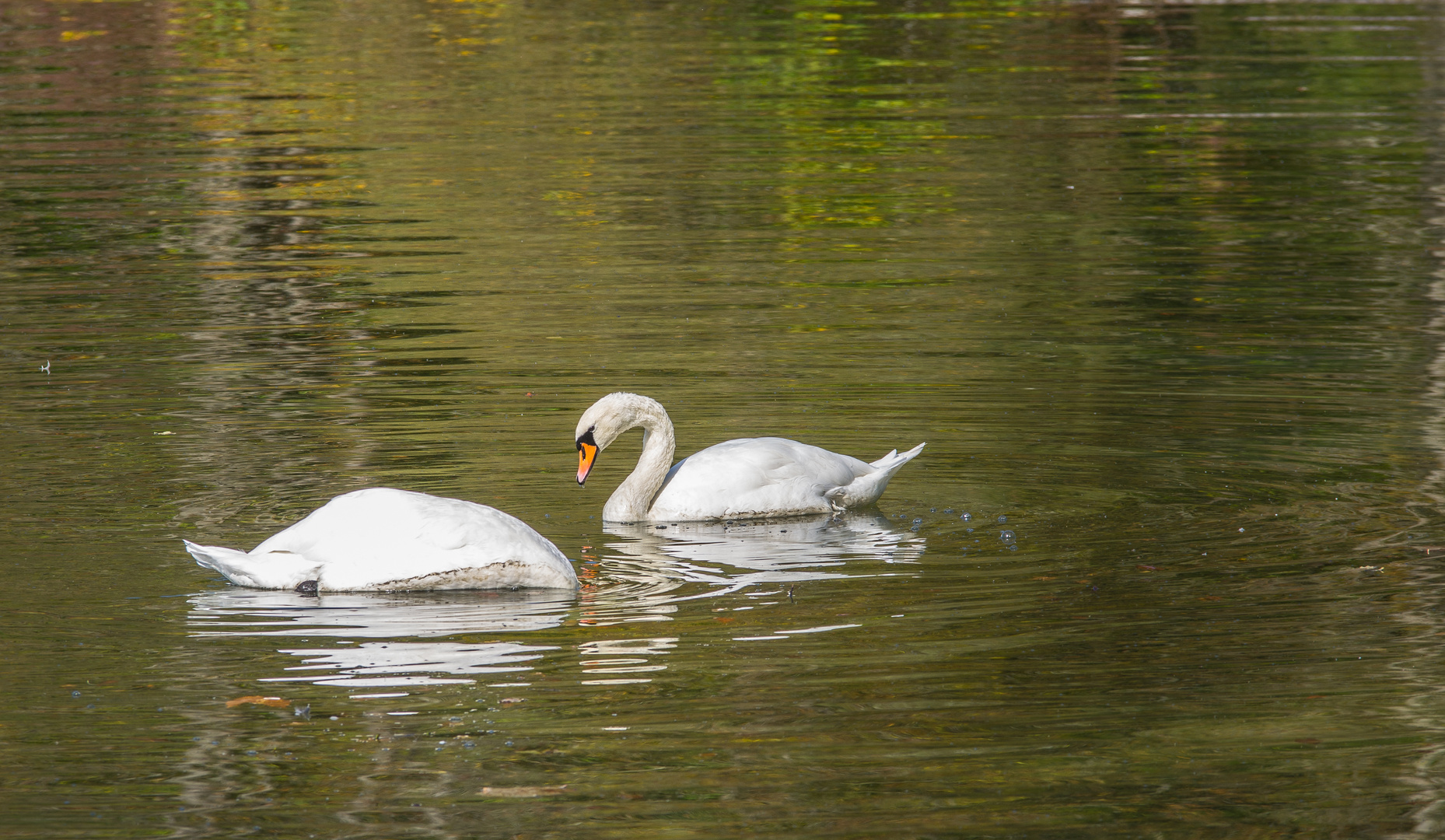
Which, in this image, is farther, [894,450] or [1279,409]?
[1279,409]

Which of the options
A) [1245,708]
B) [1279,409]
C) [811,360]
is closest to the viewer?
Result: [1245,708]

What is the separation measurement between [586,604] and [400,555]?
2.69ft

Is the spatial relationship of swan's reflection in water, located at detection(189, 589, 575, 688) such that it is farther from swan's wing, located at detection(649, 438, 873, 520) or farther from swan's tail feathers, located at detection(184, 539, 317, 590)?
swan's wing, located at detection(649, 438, 873, 520)

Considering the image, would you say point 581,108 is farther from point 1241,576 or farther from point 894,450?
point 1241,576

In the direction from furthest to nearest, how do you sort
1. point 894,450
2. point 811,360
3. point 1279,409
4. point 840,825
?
1. point 811,360
2. point 1279,409
3. point 894,450
4. point 840,825

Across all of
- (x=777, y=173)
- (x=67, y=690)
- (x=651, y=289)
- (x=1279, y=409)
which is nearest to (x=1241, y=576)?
(x=1279, y=409)

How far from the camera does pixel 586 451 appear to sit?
998 cm

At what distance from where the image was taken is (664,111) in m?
25.9

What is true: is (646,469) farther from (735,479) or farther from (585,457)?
(735,479)

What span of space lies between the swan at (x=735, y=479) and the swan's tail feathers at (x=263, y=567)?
1814mm

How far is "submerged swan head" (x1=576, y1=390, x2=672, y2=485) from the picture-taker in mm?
9969

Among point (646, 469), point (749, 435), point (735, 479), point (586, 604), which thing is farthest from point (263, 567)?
point (749, 435)

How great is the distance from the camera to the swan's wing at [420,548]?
8.29 meters

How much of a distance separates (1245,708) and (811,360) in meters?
6.64
